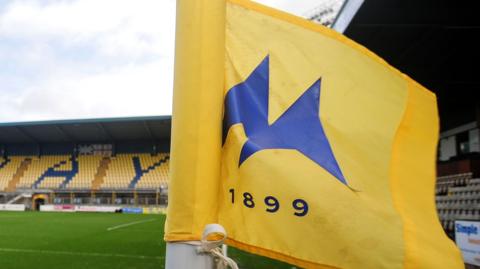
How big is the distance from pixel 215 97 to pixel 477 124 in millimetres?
17381

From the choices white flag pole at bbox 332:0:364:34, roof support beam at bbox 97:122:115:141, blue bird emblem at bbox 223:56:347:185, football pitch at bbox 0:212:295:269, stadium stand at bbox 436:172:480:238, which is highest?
roof support beam at bbox 97:122:115:141

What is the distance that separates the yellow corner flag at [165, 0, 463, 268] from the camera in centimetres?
132

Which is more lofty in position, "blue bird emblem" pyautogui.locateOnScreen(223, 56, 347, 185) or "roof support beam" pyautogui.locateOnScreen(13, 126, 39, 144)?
"roof support beam" pyautogui.locateOnScreen(13, 126, 39, 144)

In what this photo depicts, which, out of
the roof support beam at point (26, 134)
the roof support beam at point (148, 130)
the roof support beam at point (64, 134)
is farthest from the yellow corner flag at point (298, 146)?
the roof support beam at point (26, 134)

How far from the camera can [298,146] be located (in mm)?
1468

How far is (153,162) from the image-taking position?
3812 cm

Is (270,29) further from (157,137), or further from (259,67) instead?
(157,137)

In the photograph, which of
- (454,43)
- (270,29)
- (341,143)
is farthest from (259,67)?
(454,43)

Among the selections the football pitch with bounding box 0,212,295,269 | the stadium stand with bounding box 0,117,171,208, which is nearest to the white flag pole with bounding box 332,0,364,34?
the football pitch with bounding box 0,212,295,269

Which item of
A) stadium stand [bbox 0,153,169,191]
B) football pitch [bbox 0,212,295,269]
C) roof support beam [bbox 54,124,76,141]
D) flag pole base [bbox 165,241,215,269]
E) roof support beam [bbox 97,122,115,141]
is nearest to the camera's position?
flag pole base [bbox 165,241,215,269]

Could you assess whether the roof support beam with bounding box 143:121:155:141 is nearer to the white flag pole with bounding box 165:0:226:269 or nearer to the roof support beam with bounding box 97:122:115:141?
the roof support beam with bounding box 97:122:115:141

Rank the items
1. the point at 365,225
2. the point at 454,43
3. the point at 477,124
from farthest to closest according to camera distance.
→ the point at 477,124, the point at 454,43, the point at 365,225

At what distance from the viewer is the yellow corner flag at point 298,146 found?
1.32m

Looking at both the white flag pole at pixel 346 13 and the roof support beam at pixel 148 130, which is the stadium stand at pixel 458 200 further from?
the roof support beam at pixel 148 130
